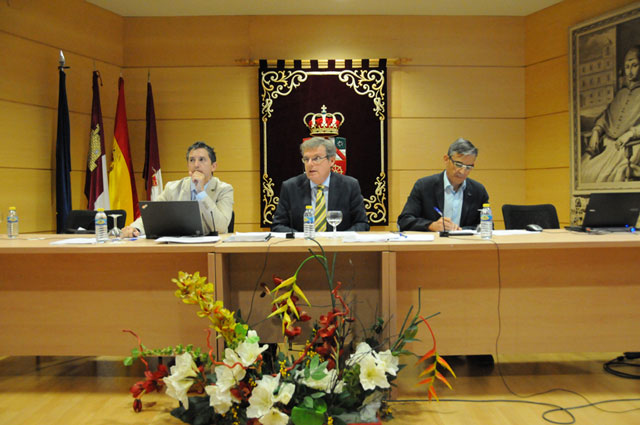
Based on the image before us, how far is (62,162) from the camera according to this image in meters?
4.22

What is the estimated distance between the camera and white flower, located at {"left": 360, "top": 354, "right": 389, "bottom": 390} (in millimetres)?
1932

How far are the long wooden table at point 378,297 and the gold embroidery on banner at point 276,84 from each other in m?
2.80

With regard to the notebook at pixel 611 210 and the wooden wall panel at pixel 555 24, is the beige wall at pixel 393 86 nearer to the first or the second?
the wooden wall panel at pixel 555 24

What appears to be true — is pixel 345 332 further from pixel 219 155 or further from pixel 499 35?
pixel 499 35

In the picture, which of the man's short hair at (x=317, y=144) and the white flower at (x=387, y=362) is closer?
the white flower at (x=387, y=362)

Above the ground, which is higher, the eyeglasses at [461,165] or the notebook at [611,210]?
the eyeglasses at [461,165]

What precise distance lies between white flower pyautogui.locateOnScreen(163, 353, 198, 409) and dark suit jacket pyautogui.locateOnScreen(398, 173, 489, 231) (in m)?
1.70

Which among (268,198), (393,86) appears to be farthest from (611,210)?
(268,198)

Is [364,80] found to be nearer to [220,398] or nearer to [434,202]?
[434,202]

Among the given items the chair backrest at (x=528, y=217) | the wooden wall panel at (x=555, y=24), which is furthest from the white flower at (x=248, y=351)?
the wooden wall panel at (x=555, y=24)

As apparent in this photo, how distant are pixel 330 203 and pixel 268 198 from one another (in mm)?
1901

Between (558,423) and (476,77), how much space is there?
384 centimetres

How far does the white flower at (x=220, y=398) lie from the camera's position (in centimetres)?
191

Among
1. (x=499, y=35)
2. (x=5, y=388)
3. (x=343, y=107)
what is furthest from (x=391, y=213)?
(x=5, y=388)
